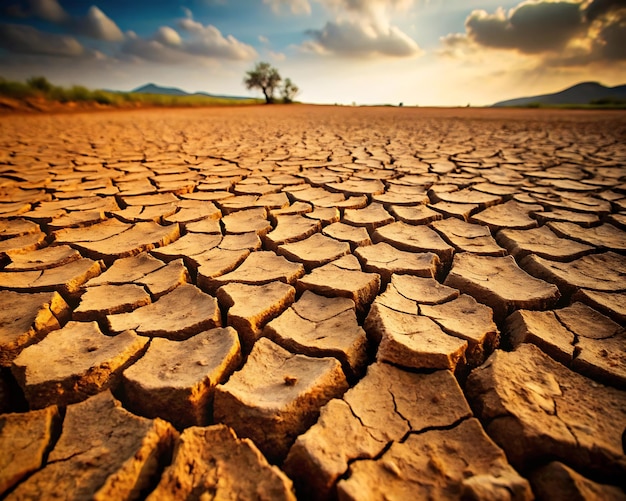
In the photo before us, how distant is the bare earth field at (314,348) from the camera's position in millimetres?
619

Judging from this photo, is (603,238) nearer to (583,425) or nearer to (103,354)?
(583,425)

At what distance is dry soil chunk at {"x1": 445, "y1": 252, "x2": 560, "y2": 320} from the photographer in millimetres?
1073

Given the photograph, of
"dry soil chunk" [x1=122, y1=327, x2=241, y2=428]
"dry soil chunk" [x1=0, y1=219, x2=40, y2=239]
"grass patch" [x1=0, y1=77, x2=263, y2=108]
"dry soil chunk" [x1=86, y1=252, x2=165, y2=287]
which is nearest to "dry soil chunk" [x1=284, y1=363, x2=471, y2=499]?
"dry soil chunk" [x1=122, y1=327, x2=241, y2=428]

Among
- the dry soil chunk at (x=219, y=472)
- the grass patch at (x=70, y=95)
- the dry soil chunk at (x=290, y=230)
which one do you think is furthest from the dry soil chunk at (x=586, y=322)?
the grass patch at (x=70, y=95)

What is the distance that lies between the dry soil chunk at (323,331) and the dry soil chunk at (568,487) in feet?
1.36

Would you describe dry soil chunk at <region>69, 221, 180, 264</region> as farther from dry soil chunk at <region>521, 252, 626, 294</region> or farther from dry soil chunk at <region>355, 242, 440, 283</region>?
dry soil chunk at <region>521, 252, 626, 294</region>

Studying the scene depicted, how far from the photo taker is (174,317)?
3.45 ft

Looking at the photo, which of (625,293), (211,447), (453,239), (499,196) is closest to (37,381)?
(211,447)

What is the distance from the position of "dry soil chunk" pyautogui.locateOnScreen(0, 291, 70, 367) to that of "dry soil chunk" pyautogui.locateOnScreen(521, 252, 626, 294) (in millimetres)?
1671

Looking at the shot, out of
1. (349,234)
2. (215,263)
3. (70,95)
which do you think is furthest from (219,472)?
(70,95)

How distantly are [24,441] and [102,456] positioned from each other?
0.18m

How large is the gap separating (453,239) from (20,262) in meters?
1.84

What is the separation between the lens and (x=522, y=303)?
1062mm

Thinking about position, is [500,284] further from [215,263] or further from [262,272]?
[215,263]
